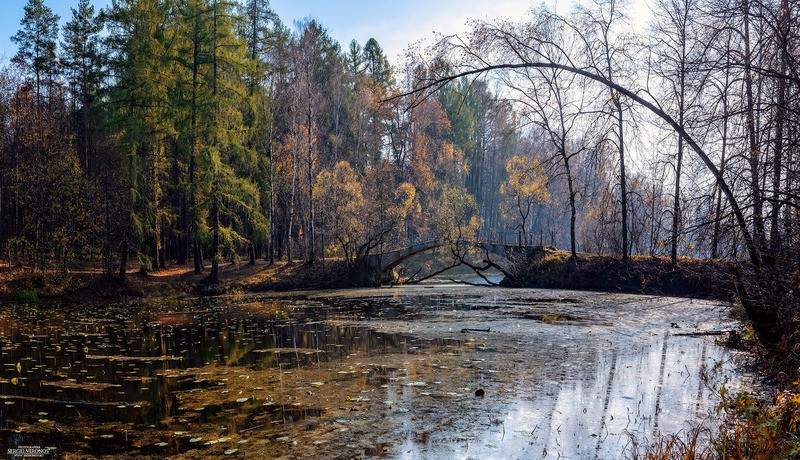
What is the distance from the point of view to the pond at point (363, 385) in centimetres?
579

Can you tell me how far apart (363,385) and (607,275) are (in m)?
20.1

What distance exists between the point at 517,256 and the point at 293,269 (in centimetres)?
1226

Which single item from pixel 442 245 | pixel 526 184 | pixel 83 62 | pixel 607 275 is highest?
pixel 83 62

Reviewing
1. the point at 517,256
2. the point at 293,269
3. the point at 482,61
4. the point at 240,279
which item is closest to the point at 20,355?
the point at 482,61

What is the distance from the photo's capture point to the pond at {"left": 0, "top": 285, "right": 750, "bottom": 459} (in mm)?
5789

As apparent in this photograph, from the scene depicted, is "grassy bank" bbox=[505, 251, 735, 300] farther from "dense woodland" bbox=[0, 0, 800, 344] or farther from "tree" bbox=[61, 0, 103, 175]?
"tree" bbox=[61, 0, 103, 175]

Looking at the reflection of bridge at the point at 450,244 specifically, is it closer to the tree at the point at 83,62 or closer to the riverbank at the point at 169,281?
the riverbank at the point at 169,281

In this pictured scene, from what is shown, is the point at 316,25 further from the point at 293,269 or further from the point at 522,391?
the point at 522,391

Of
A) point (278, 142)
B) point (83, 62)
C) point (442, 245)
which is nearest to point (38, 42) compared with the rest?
point (83, 62)

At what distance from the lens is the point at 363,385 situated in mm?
8109

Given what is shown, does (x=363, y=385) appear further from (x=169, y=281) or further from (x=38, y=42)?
(x=38, y=42)

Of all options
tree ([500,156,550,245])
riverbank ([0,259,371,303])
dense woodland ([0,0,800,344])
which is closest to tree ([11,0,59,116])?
dense woodland ([0,0,800,344])

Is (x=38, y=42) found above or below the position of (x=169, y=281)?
above

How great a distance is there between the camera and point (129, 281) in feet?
81.3
